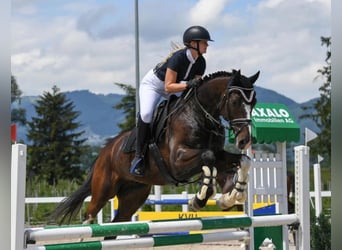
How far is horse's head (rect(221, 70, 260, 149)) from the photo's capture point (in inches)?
168

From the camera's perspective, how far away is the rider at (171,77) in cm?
460

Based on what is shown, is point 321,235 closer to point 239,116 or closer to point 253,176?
point 253,176

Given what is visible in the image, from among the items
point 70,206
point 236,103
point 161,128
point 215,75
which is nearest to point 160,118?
point 161,128

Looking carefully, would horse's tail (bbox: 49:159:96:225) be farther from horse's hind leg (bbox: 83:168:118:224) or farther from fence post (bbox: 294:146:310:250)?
fence post (bbox: 294:146:310:250)

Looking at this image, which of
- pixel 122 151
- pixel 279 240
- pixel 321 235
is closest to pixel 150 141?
pixel 122 151

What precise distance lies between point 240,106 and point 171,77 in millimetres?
573

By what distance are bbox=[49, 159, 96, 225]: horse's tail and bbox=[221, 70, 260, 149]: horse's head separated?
180 cm

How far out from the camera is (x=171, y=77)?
4590mm

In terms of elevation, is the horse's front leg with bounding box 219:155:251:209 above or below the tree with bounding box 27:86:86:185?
below

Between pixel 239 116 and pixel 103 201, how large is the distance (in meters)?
1.77

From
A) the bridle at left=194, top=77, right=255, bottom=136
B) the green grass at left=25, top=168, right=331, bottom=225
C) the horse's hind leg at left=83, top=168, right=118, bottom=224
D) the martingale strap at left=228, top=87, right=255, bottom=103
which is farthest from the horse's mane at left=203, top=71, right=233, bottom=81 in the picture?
the green grass at left=25, top=168, right=331, bottom=225

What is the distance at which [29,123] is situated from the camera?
30312mm

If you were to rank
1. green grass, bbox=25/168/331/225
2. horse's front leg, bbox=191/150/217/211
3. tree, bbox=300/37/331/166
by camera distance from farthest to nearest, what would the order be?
tree, bbox=300/37/331/166 → green grass, bbox=25/168/331/225 → horse's front leg, bbox=191/150/217/211

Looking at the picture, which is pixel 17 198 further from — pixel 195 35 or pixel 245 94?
pixel 195 35
